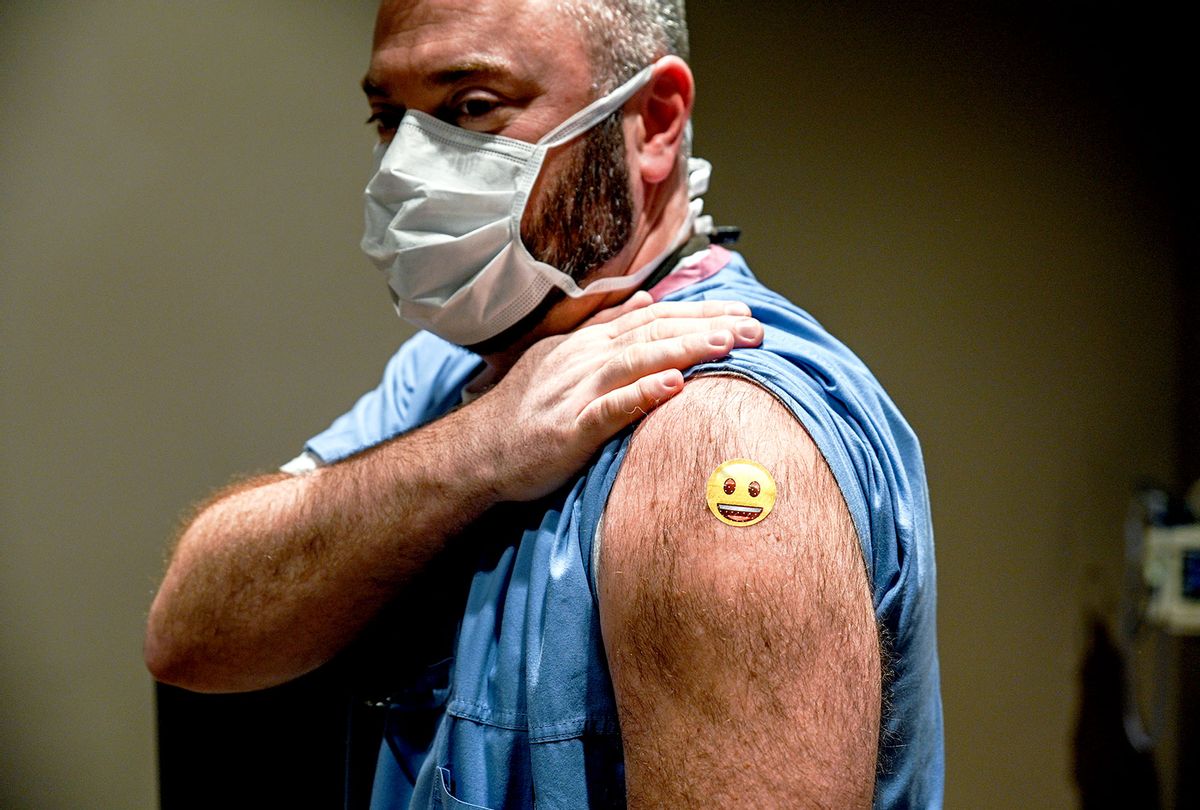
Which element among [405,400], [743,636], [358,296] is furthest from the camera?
[358,296]

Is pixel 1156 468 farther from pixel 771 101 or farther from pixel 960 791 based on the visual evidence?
pixel 771 101

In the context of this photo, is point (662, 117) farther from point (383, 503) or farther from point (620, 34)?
point (383, 503)

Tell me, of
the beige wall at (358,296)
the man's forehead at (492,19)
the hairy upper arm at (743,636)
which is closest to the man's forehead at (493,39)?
the man's forehead at (492,19)

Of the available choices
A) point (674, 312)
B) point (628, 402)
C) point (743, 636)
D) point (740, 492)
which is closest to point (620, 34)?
point (674, 312)

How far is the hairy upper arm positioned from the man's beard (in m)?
0.34

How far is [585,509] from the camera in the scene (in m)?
0.92

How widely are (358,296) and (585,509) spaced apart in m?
0.96

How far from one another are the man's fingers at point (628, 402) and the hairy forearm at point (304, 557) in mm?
142

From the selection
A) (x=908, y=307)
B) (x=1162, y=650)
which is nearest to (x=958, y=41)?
(x=908, y=307)

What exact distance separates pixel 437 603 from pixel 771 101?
108 cm

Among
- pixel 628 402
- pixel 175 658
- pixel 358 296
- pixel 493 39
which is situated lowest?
pixel 175 658

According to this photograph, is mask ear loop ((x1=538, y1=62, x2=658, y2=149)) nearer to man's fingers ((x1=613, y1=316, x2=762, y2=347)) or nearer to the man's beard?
the man's beard

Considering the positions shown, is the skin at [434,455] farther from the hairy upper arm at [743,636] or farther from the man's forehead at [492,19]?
the hairy upper arm at [743,636]

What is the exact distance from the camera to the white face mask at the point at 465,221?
1097mm
